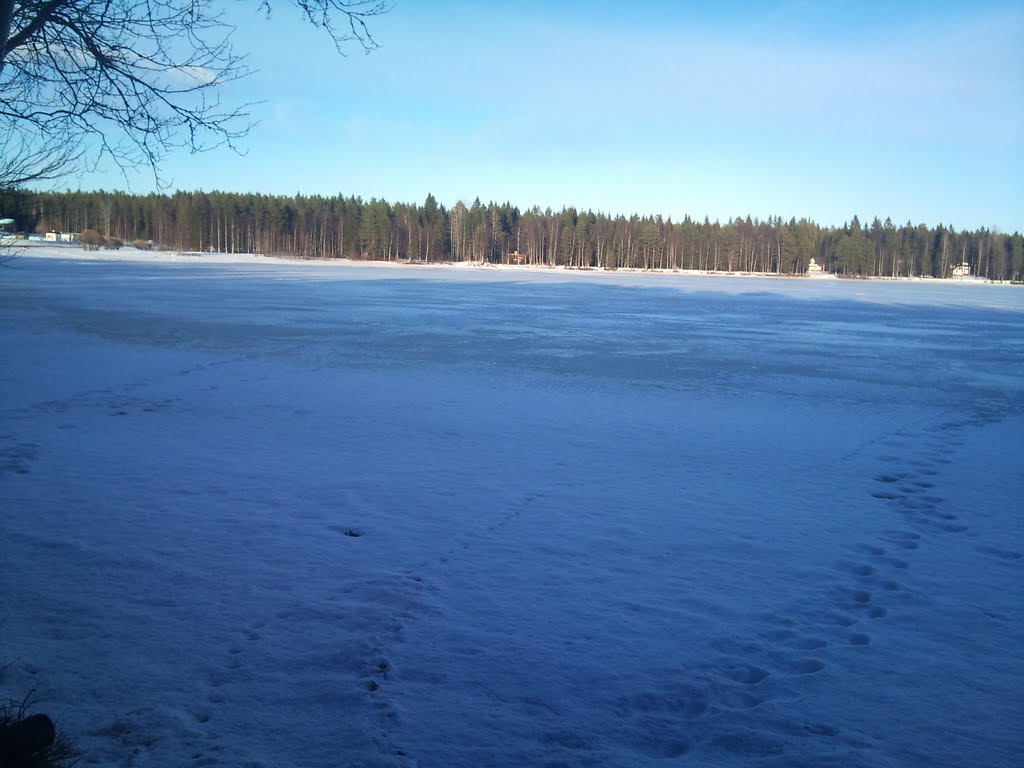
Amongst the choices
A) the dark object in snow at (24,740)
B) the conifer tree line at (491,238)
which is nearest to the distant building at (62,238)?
the conifer tree line at (491,238)

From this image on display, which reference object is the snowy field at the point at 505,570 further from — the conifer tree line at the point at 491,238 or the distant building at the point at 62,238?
the conifer tree line at the point at 491,238

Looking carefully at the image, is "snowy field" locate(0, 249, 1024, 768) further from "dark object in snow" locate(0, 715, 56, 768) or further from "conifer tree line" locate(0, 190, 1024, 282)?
"conifer tree line" locate(0, 190, 1024, 282)

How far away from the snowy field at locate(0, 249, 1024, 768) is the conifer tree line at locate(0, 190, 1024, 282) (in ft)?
284

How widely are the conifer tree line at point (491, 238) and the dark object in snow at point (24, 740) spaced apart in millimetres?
92949

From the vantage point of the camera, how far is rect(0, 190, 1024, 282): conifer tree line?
95.4 m

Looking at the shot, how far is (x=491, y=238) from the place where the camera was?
335 ft

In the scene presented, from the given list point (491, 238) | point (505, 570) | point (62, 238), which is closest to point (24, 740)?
point (505, 570)

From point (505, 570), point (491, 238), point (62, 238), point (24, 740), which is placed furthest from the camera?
point (491, 238)

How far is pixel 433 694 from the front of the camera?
135 inches

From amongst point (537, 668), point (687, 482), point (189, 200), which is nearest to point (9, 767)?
point (537, 668)

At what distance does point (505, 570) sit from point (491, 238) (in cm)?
9947

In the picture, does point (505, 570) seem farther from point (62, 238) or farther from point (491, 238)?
point (491, 238)

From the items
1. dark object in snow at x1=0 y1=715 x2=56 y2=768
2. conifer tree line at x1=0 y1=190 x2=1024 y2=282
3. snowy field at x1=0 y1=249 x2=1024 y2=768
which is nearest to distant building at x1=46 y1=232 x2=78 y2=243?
conifer tree line at x1=0 y1=190 x2=1024 y2=282

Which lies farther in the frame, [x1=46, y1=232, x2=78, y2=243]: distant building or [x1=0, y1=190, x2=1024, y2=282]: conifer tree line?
[x1=0, y1=190, x2=1024, y2=282]: conifer tree line
